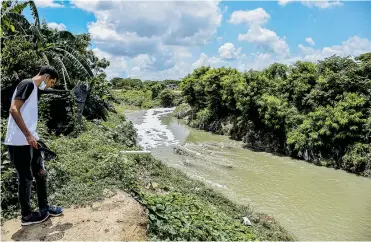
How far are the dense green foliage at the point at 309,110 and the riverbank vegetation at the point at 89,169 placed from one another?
11.5 metres

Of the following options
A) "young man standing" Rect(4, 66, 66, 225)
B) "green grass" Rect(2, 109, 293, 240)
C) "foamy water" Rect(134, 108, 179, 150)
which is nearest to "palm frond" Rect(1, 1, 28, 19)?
"green grass" Rect(2, 109, 293, 240)

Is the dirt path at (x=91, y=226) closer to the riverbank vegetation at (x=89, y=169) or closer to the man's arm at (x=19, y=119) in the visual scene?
the riverbank vegetation at (x=89, y=169)

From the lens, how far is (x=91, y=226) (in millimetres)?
5102

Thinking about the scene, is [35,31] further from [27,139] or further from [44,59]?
[27,139]

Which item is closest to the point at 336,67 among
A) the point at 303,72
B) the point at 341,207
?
the point at 303,72

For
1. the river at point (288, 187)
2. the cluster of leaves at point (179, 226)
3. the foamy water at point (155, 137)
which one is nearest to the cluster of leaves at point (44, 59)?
the cluster of leaves at point (179, 226)

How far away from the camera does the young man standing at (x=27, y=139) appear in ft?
14.6

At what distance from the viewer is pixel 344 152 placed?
20.7m

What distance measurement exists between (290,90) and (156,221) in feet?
75.4

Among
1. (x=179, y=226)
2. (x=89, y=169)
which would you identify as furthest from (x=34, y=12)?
(x=179, y=226)

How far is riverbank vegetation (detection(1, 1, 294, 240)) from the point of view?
5863 millimetres

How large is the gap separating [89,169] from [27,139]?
3.24m

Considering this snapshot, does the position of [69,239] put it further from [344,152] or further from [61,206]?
[344,152]

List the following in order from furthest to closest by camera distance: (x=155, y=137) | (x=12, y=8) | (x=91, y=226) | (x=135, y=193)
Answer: (x=155, y=137), (x=12, y=8), (x=135, y=193), (x=91, y=226)
